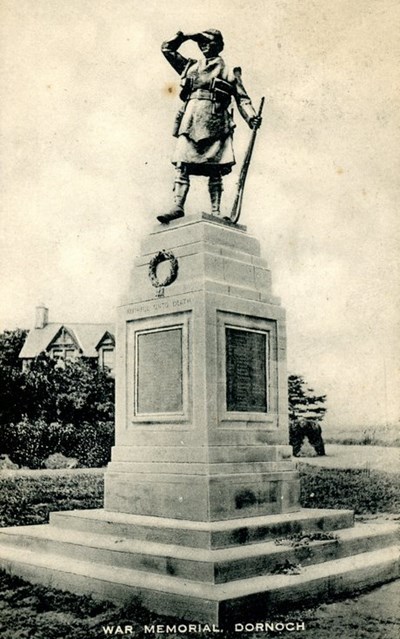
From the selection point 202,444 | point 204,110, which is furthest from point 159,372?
point 204,110

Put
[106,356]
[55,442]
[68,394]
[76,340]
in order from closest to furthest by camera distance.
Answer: [55,442] → [68,394] → [76,340] → [106,356]

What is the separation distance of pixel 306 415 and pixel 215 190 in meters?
9.83

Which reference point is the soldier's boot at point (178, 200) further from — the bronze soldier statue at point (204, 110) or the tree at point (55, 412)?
the tree at point (55, 412)

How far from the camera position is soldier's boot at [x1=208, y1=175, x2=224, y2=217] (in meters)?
9.72

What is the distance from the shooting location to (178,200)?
950 centimetres

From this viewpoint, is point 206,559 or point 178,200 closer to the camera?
point 206,559

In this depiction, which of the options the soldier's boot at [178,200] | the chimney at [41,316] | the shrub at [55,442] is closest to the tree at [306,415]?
the shrub at [55,442]

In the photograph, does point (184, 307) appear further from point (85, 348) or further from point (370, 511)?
point (85, 348)

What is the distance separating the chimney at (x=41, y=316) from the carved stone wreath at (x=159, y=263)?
14.4 meters

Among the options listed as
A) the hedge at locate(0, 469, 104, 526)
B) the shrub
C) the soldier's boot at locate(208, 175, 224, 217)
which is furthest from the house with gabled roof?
the soldier's boot at locate(208, 175, 224, 217)

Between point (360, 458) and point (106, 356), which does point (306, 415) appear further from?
point (106, 356)

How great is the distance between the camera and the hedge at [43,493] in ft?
38.8

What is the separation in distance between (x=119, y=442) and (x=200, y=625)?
357cm

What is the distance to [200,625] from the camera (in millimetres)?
5859
